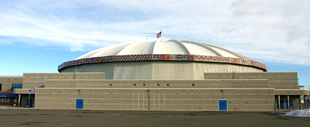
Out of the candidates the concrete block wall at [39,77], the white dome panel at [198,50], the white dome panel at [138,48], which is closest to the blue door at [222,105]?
the white dome panel at [198,50]

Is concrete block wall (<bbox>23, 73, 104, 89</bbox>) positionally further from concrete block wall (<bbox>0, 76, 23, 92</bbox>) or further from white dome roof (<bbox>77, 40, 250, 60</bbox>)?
concrete block wall (<bbox>0, 76, 23, 92</bbox>)

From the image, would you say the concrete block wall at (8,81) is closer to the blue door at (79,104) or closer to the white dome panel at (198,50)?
the blue door at (79,104)

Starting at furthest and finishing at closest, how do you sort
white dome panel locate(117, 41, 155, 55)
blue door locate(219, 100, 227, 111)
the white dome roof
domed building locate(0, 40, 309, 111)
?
1. white dome panel locate(117, 41, 155, 55)
2. the white dome roof
3. domed building locate(0, 40, 309, 111)
4. blue door locate(219, 100, 227, 111)

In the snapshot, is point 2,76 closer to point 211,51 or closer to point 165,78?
point 165,78

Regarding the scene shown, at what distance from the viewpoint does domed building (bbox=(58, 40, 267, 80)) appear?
52.8 m

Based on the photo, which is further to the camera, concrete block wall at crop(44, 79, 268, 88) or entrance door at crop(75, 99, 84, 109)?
concrete block wall at crop(44, 79, 268, 88)

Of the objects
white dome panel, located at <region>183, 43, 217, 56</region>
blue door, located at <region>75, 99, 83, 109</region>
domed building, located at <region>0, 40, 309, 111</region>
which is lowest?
blue door, located at <region>75, 99, 83, 109</region>

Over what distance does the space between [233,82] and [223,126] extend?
28708mm

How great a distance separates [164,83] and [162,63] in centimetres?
498

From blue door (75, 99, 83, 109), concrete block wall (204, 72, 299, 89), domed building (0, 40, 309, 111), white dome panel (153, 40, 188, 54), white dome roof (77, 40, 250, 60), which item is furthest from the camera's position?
white dome roof (77, 40, 250, 60)

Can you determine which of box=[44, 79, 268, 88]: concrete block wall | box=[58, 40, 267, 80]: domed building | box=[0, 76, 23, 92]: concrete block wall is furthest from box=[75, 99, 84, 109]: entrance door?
box=[0, 76, 23, 92]: concrete block wall

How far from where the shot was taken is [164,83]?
49.8m

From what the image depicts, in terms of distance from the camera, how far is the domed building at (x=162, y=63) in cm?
5275

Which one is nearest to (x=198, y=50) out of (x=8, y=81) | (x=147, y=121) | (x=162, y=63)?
(x=162, y=63)
